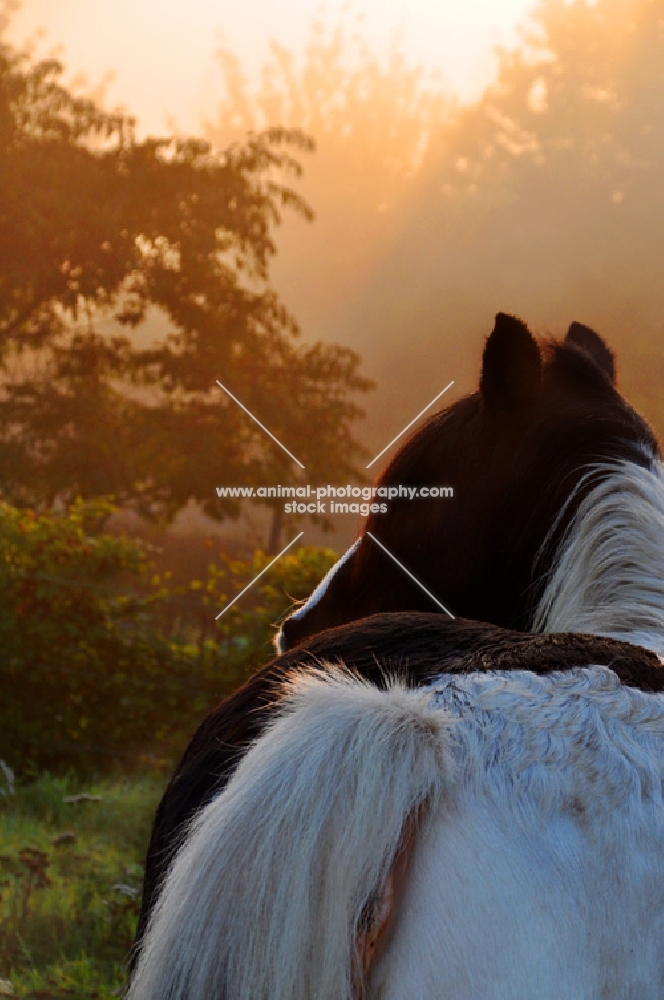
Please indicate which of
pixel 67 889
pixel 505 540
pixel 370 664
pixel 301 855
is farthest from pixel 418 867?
pixel 67 889

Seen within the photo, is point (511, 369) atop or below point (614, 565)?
atop

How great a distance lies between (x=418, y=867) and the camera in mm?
833

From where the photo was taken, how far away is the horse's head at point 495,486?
69.0 inches

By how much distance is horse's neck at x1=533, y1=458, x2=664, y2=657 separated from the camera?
4.52 feet

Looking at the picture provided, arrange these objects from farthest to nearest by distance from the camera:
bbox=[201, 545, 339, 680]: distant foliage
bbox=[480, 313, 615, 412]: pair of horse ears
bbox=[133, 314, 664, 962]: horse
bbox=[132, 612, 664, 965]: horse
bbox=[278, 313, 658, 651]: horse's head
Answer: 1. bbox=[201, 545, 339, 680]: distant foliage
2. bbox=[480, 313, 615, 412]: pair of horse ears
3. bbox=[278, 313, 658, 651]: horse's head
4. bbox=[133, 314, 664, 962]: horse
5. bbox=[132, 612, 664, 965]: horse

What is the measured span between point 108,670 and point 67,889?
2128 millimetres

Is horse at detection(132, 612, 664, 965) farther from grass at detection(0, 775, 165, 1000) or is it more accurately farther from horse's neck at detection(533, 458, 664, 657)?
grass at detection(0, 775, 165, 1000)

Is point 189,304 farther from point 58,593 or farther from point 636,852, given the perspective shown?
point 636,852

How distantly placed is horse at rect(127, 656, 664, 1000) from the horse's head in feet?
2.79

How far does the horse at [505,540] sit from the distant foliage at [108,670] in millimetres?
3693

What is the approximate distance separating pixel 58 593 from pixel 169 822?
15.5 ft

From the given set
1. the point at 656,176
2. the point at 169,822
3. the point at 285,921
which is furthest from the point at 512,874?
the point at 656,176

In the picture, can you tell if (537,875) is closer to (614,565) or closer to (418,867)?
(418,867)

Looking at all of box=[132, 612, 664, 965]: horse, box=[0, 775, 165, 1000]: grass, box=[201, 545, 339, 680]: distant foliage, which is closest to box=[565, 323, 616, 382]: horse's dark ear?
box=[132, 612, 664, 965]: horse
